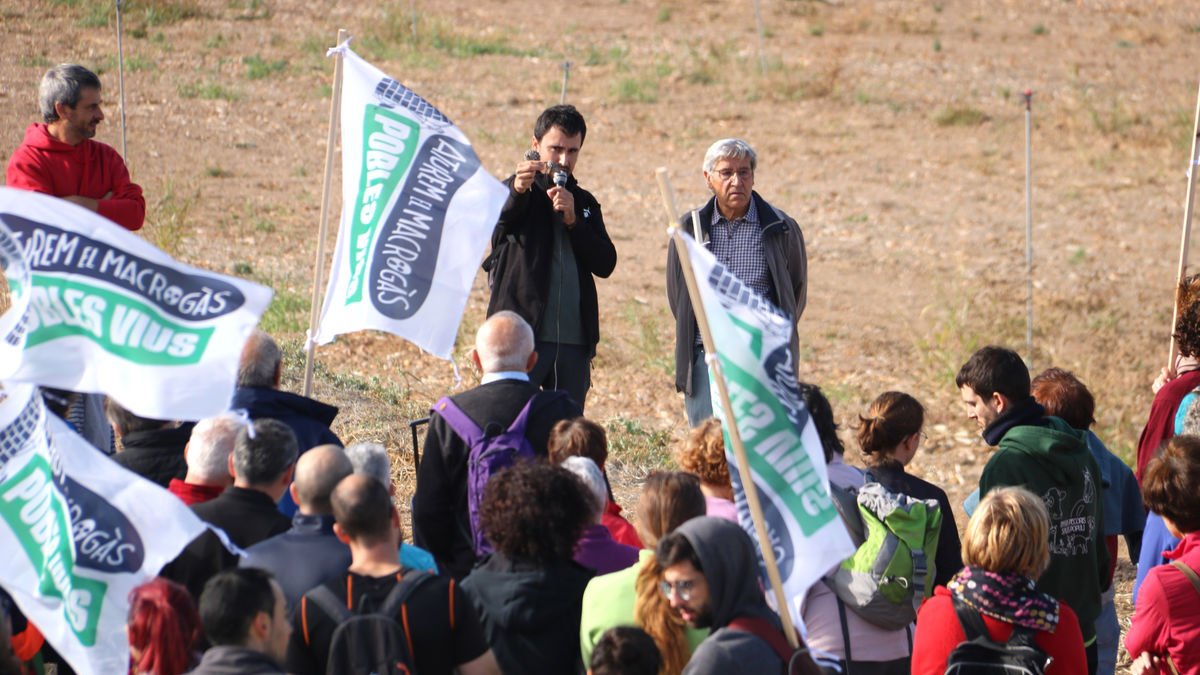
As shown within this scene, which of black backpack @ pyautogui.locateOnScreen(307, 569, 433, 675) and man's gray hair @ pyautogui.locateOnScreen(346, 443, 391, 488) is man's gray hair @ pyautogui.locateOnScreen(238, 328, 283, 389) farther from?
black backpack @ pyautogui.locateOnScreen(307, 569, 433, 675)

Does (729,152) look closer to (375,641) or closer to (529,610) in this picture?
(529,610)

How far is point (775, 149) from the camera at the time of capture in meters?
19.5

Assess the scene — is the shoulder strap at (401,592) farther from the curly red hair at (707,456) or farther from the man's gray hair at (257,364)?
the man's gray hair at (257,364)

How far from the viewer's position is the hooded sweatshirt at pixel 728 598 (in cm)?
389

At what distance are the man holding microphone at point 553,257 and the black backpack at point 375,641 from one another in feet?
9.46

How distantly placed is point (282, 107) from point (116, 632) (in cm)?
1516

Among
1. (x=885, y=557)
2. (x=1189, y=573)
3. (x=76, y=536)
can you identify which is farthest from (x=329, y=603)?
(x=1189, y=573)

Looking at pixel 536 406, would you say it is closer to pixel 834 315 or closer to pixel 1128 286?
pixel 834 315

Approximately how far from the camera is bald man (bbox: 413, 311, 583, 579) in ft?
16.9

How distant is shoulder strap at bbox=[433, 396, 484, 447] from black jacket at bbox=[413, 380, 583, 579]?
2 cm

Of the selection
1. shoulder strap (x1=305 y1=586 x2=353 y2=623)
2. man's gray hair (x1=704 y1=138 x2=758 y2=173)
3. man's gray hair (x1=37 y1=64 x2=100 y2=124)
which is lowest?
shoulder strap (x1=305 y1=586 x2=353 y2=623)

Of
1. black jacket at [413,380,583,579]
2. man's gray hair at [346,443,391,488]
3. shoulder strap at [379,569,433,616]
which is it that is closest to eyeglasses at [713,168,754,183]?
black jacket at [413,380,583,579]

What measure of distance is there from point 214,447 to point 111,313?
526mm

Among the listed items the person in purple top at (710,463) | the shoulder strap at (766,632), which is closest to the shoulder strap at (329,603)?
the shoulder strap at (766,632)
